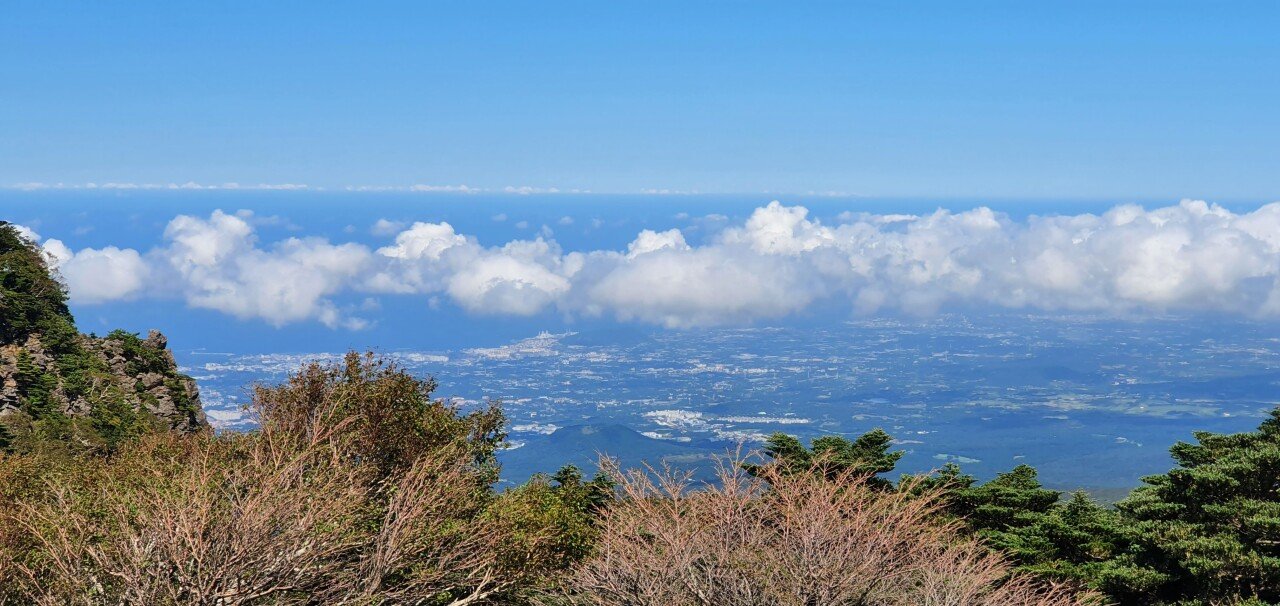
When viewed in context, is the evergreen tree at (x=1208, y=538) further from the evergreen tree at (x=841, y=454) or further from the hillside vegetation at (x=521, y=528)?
the evergreen tree at (x=841, y=454)

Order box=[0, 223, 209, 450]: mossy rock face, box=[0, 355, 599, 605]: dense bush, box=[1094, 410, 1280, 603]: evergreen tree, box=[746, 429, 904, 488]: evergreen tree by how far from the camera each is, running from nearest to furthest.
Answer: box=[0, 355, 599, 605]: dense bush, box=[1094, 410, 1280, 603]: evergreen tree, box=[746, 429, 904, 488]: evergreen tree, box=[0, 223, 209, 450]: mossy rock face

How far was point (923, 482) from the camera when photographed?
33531mm

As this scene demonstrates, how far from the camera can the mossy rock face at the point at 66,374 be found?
41.3 m

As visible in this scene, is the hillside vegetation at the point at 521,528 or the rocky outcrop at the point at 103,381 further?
the rocky outcrop at the point at 103,381

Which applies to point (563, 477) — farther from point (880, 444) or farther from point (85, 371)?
point (85, 371)

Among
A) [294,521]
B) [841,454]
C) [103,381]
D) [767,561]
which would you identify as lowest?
[841,454]

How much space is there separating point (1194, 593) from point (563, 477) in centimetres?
2801

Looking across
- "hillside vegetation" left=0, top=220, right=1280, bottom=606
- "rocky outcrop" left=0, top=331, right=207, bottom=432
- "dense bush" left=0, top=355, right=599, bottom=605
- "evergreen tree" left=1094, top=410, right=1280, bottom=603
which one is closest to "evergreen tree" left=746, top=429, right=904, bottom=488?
"hillside vegetation" left=0, top=220, right=1280, bottom=606

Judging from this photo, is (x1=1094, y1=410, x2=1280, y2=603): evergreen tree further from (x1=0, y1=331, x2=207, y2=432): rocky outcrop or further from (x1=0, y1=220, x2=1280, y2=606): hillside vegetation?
(x1=0, y1=331, x2=207, y2=432): rocky outcrop

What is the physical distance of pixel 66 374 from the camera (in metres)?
46.2

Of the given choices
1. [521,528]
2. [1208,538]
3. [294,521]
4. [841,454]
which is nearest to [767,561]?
[521,528]

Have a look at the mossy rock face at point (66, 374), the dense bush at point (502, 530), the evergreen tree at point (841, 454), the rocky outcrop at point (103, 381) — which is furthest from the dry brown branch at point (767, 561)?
the rocky outcrop at point (103, 381)

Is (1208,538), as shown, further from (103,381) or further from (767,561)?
(103,381)

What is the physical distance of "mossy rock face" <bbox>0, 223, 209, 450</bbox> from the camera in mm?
41344
